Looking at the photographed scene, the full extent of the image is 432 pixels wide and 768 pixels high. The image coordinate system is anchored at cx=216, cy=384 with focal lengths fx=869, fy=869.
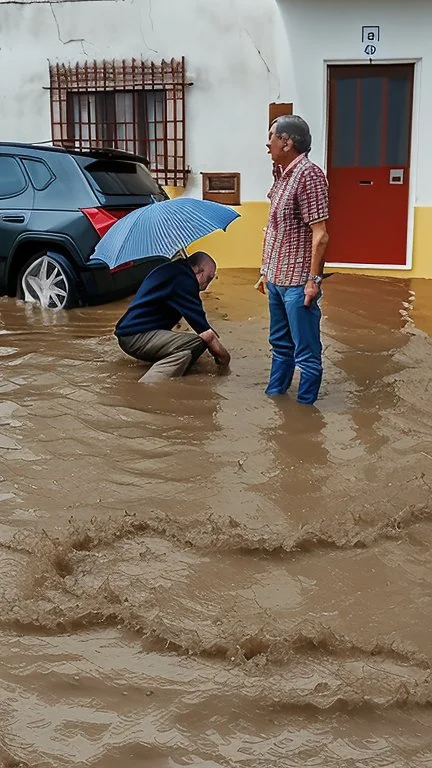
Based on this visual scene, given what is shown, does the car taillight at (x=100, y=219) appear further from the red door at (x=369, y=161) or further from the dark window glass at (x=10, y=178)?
the red door at (x=369, y=161)

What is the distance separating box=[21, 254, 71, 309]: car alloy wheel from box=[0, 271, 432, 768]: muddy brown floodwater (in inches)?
91.6

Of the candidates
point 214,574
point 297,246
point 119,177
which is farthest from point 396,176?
point 214,574

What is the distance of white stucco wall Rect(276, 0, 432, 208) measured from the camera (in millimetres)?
10047

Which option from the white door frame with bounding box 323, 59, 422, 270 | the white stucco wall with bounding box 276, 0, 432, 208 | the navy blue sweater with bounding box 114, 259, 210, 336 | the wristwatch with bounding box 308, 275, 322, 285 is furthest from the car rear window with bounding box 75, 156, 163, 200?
the wristwatch with bounding box 308, 275, 322, 285

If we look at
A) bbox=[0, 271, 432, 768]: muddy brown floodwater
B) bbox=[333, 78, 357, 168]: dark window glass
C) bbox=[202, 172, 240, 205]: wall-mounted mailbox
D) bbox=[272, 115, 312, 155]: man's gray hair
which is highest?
bbox=[333, 78, 357, 168]: dark window glass

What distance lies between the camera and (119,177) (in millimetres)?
8289

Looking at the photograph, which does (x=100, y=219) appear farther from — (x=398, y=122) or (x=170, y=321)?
(x=398, y=122)

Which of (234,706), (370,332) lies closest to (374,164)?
(370,332)

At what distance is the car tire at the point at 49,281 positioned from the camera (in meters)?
7.95

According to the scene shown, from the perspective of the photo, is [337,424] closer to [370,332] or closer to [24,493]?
[24,493]

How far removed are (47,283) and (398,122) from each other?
16.2ft

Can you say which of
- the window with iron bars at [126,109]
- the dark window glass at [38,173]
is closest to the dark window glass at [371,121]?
the window with iron bars at [126,109]

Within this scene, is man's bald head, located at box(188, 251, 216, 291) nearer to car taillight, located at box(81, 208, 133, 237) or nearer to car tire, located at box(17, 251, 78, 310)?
car taillight, located at box(81, 208, 133, 237)

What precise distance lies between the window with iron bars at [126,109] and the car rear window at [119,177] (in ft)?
8.56
